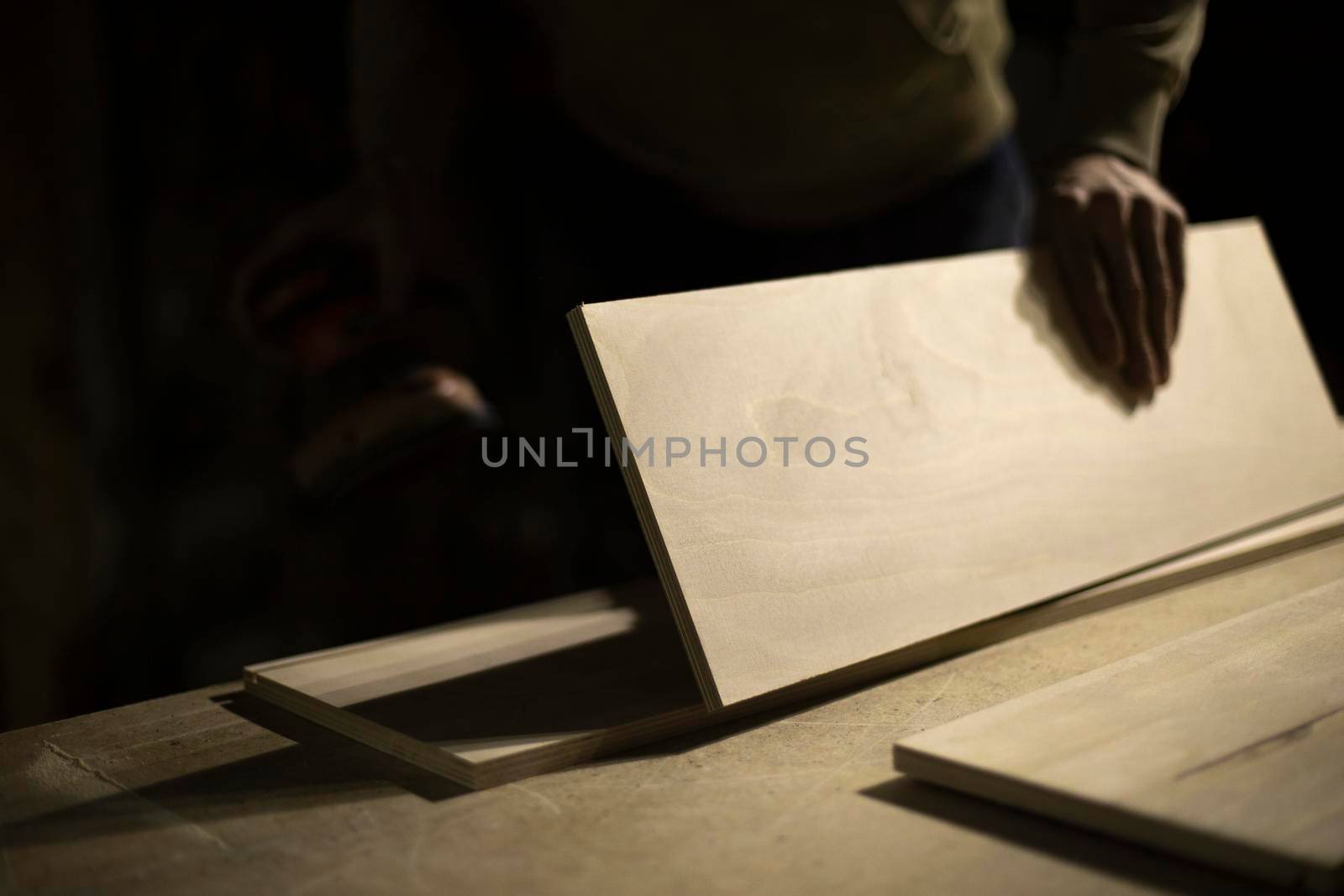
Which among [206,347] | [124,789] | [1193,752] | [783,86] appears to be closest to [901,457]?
[1193,752]

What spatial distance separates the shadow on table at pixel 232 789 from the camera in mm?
796

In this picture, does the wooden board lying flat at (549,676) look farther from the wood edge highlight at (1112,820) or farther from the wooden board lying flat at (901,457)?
the wood edge highlight at (1112,820)

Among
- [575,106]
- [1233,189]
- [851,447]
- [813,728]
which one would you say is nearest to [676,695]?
[813,728]

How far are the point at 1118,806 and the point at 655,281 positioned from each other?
1332mm

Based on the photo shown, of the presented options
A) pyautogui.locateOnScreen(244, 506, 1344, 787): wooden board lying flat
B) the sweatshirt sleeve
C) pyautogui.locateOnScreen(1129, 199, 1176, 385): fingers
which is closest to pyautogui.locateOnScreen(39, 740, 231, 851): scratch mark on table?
pyautogui.locateOnScreen(244, 506, 1344, 787): wooden board lying flat

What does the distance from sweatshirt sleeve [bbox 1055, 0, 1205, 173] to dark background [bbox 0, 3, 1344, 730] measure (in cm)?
125

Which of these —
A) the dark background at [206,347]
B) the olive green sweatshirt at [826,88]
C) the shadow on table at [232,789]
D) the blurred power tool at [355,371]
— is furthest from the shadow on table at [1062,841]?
the dark background at [206,347]

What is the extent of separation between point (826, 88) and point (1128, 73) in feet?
1.43

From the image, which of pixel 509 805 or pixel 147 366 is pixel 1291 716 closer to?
pixel 509 805

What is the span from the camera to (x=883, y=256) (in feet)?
6.28

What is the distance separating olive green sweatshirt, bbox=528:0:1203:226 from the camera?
5.13 feet

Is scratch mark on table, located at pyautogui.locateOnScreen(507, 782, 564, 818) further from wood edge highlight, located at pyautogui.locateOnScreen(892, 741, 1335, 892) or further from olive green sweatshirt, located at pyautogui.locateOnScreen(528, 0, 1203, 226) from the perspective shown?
olive green sweatshirt, located at pyautogui.locateOnScreen(528, 0, 1203, 226)

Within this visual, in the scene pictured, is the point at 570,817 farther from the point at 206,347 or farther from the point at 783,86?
the point at 206,347

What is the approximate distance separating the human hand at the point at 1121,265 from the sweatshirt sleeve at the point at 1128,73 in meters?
0.16
